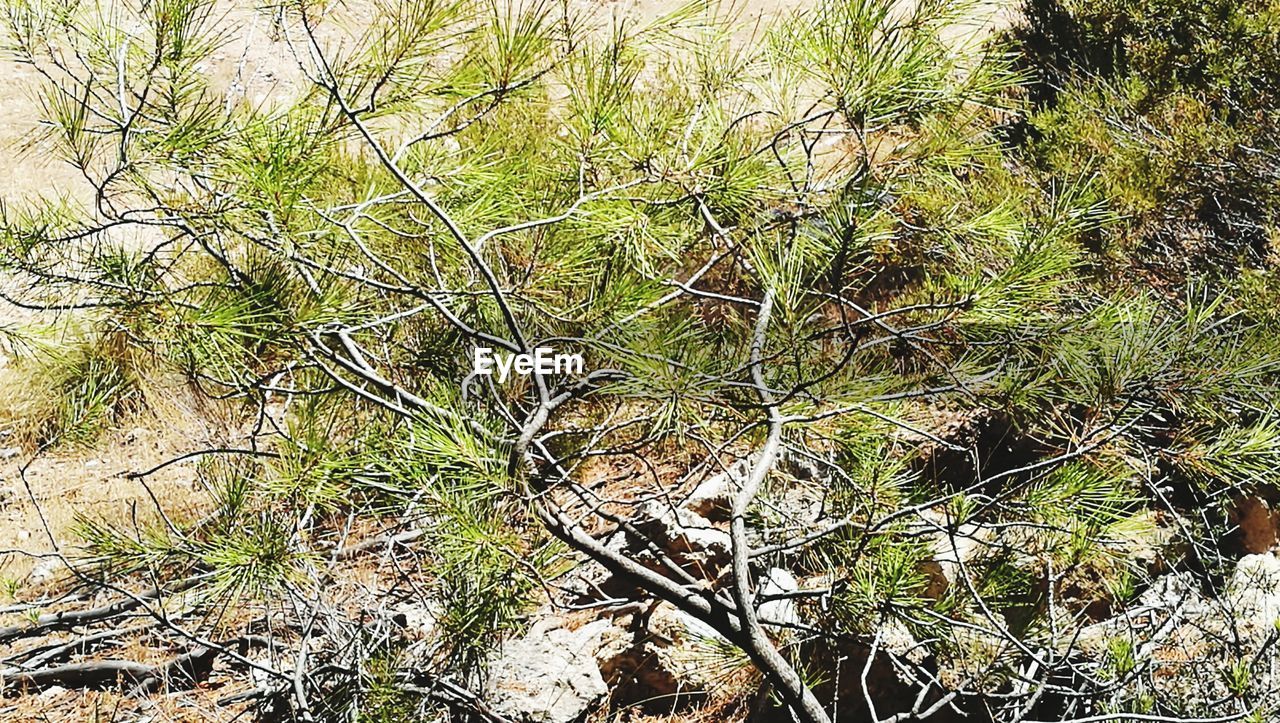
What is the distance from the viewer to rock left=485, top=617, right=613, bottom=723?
6.87ft

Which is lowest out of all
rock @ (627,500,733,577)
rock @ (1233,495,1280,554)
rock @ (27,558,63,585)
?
rock @ (1233,495,1280,554)

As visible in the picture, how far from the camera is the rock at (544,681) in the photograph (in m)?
2.09

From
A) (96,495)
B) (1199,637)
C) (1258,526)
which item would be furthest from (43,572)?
(1258,526)

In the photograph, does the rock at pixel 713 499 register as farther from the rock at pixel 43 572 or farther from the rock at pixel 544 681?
the rock at pixel 43 572

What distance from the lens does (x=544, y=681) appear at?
2.14 meters

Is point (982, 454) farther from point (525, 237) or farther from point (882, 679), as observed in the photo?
point (525, 237)

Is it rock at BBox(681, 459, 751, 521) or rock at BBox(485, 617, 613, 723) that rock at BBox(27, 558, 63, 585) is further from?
rock at BBox(681, 459, 751, 521)

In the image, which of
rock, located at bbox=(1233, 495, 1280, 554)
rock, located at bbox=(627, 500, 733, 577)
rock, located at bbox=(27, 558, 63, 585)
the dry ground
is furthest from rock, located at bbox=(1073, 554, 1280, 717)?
rock, located at bbox=(27, 558, 63, 585)

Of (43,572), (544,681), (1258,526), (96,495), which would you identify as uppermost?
(96,495)

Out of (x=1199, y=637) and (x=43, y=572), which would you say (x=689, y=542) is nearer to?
(x=1199, y=637)

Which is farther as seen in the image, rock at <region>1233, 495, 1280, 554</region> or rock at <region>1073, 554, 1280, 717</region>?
rock at <region>1233, 495, 1280, 554</region>

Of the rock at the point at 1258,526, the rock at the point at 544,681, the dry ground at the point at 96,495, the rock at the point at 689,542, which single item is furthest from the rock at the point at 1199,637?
the dry ground at the point at 96,495

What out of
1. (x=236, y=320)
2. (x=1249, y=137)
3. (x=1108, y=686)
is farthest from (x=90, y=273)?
(x=1249, y=137)

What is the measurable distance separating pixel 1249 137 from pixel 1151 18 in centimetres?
64
